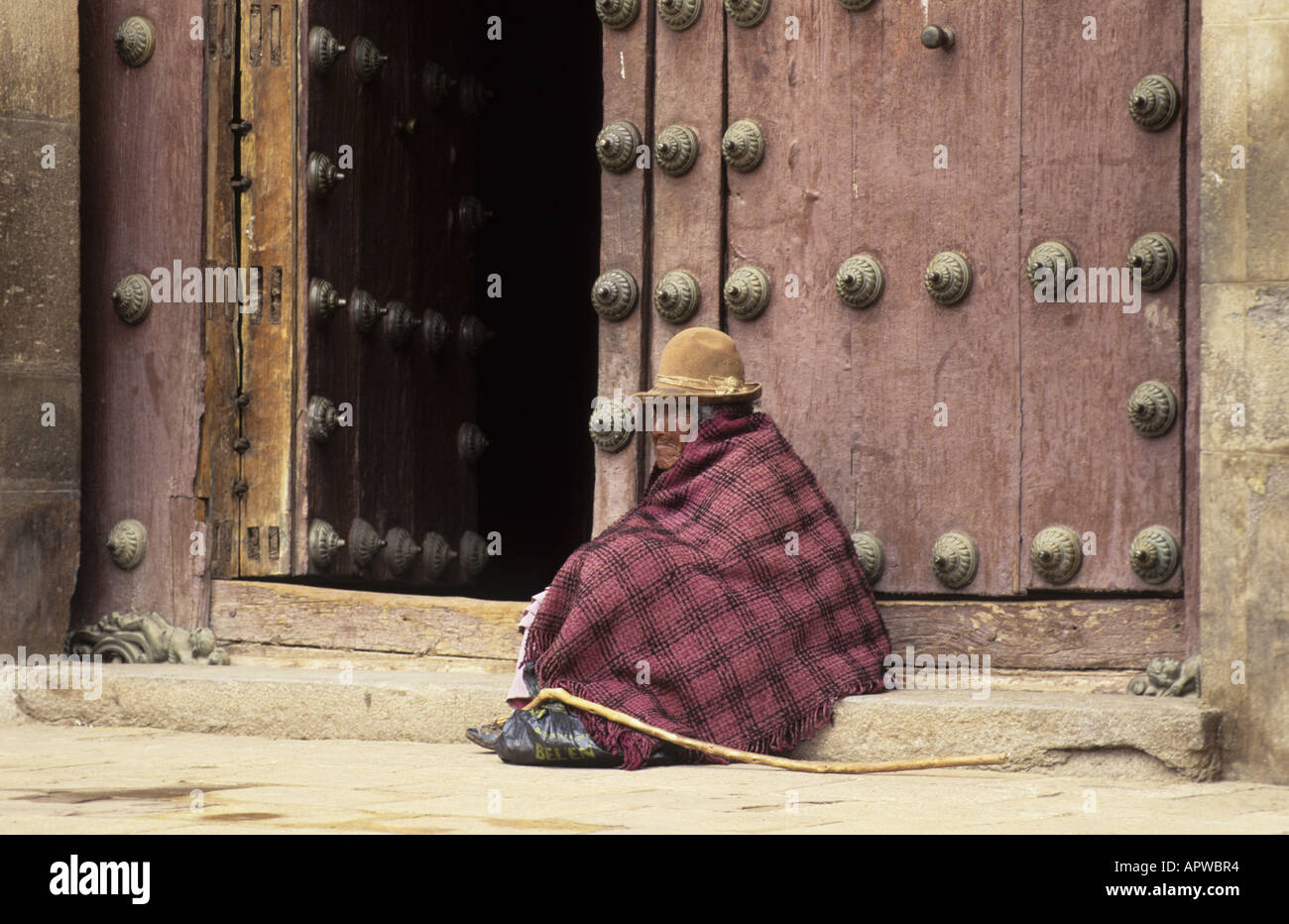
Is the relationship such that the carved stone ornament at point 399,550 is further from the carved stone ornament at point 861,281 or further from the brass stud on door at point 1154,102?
the brass stud on door at point 1154,102

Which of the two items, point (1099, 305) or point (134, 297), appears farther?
point (134, 297)

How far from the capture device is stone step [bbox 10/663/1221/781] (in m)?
4.12

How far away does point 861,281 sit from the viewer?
16.1ft

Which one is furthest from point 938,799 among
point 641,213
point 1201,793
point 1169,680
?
point 641,213

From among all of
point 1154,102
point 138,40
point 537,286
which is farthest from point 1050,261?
point 537,286

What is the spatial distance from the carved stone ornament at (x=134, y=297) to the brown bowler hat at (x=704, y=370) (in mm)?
1773

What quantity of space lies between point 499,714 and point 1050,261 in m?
1.75

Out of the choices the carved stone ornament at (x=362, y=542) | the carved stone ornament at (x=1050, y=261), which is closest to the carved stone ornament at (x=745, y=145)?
the carved stone ornament at (x=1050, y=261)

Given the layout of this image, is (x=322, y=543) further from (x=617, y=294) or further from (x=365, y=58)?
(x=365, y=58)

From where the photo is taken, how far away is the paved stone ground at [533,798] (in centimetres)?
329

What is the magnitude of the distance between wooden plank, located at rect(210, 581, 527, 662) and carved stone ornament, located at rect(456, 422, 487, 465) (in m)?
0.80

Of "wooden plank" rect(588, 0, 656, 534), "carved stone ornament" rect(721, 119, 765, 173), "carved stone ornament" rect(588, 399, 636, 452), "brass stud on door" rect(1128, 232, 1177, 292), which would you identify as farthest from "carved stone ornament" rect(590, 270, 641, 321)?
"brass stud on door" rect(1128, 232, 1177, 292)

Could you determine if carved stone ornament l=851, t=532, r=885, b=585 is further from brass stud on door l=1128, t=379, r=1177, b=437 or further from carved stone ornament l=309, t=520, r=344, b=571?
carved stone ornament l=309, t=520, r=344, b=571

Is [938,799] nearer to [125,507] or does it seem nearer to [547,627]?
[547,627]
